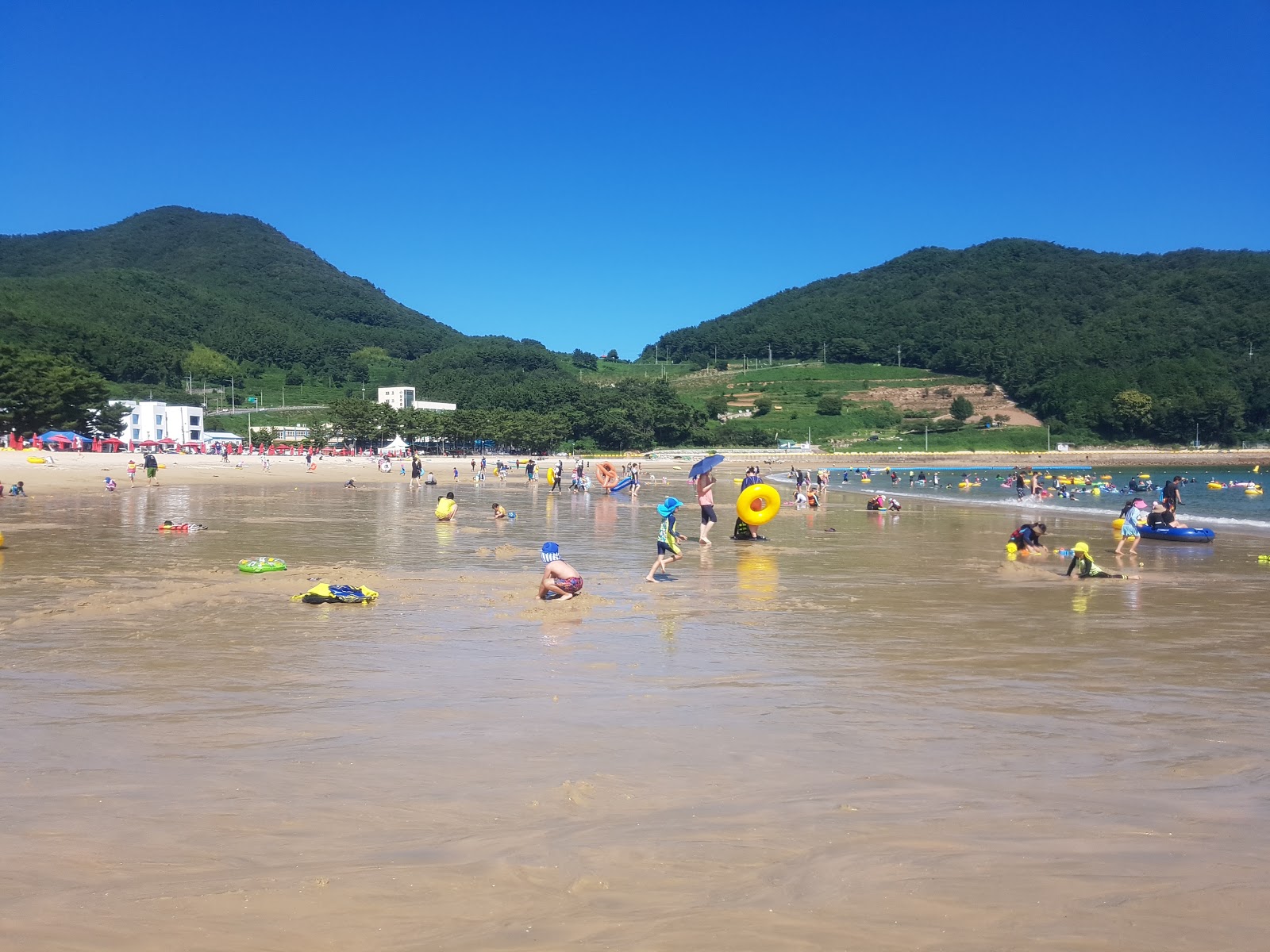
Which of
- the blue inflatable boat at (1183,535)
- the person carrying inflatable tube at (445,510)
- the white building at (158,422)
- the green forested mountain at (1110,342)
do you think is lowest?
the blue inflatable boat at (1183,535)

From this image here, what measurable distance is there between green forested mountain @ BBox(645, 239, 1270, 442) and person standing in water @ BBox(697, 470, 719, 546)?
12758cm

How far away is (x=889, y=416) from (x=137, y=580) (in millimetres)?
130087

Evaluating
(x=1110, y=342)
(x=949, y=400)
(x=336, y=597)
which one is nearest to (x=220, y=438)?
(x=336, y=597)

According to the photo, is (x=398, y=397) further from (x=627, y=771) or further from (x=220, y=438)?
(x=627, y=771)

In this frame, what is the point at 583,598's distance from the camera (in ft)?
43.3

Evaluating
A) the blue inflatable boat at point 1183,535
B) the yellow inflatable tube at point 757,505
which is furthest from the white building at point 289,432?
the blue inflatable boat at point 1183,535

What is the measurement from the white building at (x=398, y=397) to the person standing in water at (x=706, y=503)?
103118 mm

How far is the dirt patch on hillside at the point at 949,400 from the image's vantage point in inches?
5541

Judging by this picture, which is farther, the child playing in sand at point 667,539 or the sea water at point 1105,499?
the sea water at point 1105,499

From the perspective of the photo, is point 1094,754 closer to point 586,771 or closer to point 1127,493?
point 586,771

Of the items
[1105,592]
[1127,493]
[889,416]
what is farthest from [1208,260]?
[1105,592]

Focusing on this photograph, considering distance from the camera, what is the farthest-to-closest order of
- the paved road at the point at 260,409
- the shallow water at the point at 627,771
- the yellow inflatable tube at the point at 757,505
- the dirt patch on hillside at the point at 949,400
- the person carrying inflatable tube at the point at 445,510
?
1. the dirt patch on hillside at the point at 949,400
2. the paved road at the point at 260,409
3. the person carrying inflatable tube at the point at 445,510
4. the yellow inflatable tube at the point at 757,505
5. the shallow water at the point at 627,771

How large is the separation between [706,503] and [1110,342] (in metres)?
156

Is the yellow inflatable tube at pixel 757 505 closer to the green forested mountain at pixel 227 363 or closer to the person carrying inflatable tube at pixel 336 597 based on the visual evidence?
the person carrying inflatable tube at pixel 336 597
